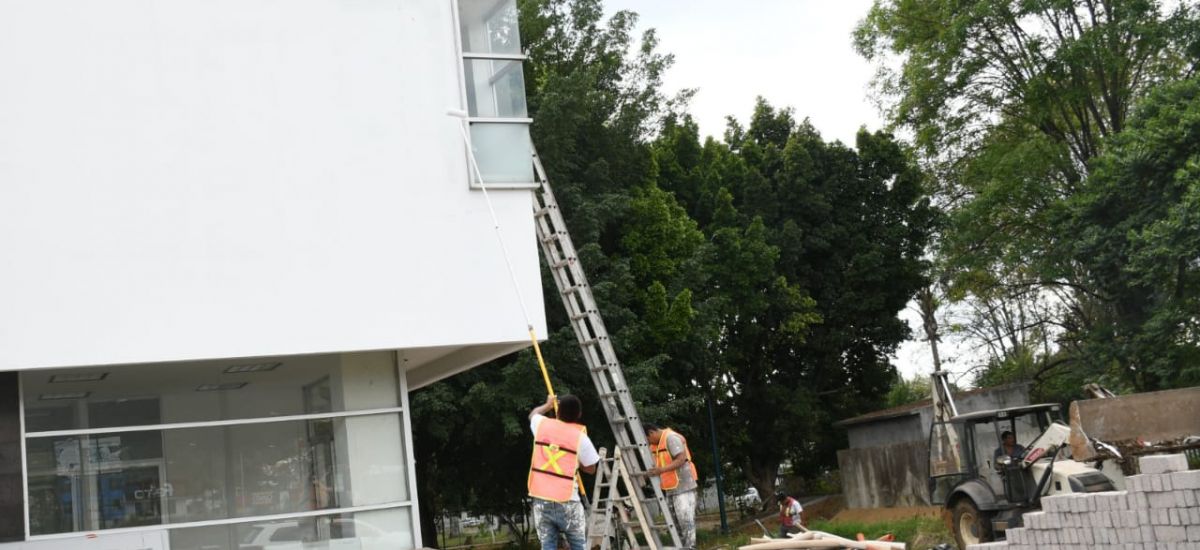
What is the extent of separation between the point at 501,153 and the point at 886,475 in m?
17.8

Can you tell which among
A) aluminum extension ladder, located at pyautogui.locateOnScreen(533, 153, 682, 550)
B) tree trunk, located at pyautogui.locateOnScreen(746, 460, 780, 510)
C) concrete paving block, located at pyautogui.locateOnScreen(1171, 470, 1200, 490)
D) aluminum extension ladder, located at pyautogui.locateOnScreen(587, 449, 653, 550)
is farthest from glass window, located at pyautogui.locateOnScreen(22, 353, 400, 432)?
tree trunk, located at pyautogui.locateOnScreen(746, 460, 780, 510)

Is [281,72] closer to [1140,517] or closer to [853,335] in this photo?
[1140,517]

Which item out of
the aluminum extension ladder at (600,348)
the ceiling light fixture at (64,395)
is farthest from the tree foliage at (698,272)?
the ceiling light fixture at (64,395)

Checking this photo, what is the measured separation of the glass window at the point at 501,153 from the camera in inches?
642

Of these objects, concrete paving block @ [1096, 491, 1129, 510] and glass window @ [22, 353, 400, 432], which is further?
glass window @ [22, 353, 400, 432]

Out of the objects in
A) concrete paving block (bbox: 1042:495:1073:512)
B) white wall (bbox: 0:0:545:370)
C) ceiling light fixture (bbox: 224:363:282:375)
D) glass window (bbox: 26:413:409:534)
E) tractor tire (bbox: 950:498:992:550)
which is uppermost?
white wall (bbox: 0:0:545:370)

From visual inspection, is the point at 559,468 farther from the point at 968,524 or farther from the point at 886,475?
the point at 886,475

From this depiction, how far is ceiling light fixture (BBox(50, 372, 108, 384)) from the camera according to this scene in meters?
14.5

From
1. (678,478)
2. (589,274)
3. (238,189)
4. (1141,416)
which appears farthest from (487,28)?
(589,274)

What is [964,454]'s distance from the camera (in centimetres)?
1839

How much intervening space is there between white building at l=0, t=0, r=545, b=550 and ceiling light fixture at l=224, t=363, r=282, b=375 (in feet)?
0.15

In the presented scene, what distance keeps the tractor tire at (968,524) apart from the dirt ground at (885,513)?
7.80 metres

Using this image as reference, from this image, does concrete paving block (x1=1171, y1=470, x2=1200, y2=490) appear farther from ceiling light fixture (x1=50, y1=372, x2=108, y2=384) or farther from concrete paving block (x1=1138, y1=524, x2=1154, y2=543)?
ceiling light fixture (x1=50, y1=372, x2=108, y2=384)

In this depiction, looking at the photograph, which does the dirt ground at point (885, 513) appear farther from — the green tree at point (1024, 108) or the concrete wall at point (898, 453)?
the green tree at point (1024, 108)
